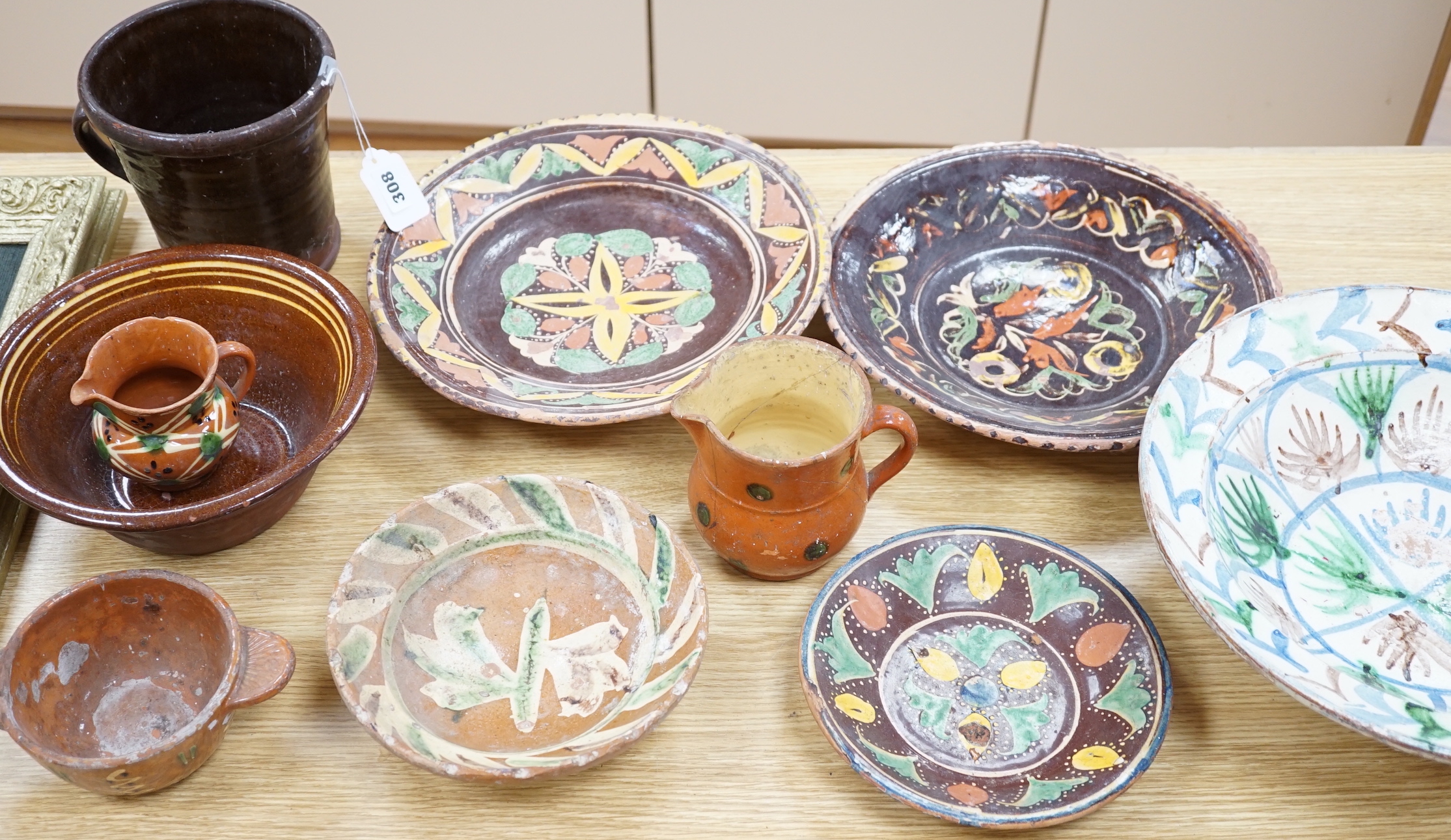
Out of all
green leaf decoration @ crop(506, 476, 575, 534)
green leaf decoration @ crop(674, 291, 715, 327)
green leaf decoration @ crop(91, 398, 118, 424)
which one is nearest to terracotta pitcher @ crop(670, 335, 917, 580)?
green leaf decoration @ crop(506, 476, 575, 534)

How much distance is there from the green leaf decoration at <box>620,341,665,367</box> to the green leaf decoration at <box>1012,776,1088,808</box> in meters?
0.53

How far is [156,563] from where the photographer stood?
102 cm

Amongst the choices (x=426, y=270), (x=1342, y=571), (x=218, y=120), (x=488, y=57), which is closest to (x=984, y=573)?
(x=1342, y=571)

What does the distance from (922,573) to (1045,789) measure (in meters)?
0.20

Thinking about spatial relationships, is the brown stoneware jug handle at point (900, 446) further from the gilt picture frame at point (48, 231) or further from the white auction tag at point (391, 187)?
the gilt picture frame at point (48, 231)

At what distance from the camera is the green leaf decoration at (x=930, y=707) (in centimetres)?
89

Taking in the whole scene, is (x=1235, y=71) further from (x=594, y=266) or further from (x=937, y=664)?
(x=937, y=664)

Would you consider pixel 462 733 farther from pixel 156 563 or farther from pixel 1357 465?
pixel 1357 465

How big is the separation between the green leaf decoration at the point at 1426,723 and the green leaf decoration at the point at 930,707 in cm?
31

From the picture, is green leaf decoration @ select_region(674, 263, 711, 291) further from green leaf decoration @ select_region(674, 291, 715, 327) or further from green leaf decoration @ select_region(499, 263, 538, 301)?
green leaf decoration @ select_region(499, 263, 538, 301)

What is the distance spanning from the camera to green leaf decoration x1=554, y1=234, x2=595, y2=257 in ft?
4.22

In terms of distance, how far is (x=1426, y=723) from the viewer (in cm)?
82

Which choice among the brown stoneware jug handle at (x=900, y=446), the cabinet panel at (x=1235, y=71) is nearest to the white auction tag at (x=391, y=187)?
the brown stoneware jug handle at (x=900, y=446)

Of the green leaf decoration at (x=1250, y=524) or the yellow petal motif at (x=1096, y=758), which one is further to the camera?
the green leaf decoration at (x=1250, y=524)
